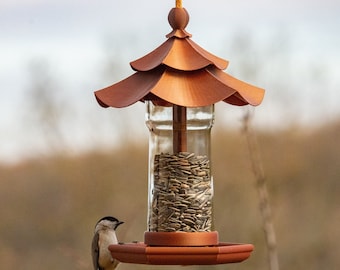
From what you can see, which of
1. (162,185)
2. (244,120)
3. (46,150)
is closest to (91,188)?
(46,150)

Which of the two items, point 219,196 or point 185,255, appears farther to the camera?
point 219,196

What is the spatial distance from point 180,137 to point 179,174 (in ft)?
0.43

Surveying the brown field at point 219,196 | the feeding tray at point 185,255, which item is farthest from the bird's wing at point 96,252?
the brown field at point 219,196

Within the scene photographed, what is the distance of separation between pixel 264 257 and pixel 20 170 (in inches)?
85.4

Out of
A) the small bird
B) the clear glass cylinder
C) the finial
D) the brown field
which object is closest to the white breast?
the small bird

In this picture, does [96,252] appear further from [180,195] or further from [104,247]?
[180,195]

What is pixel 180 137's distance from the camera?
4.03 meters

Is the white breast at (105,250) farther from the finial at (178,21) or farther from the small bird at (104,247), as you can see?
the finial at (178,21)

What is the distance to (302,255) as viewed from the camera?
851 centimetres

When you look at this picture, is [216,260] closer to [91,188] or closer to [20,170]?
[91,188]

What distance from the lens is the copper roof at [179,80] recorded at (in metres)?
3.79

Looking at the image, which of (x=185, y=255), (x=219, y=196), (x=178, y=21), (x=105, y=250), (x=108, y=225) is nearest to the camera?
(x=185, y=255)

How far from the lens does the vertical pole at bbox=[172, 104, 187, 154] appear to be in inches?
159

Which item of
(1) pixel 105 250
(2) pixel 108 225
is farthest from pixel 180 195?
(2) pixel 108 225
